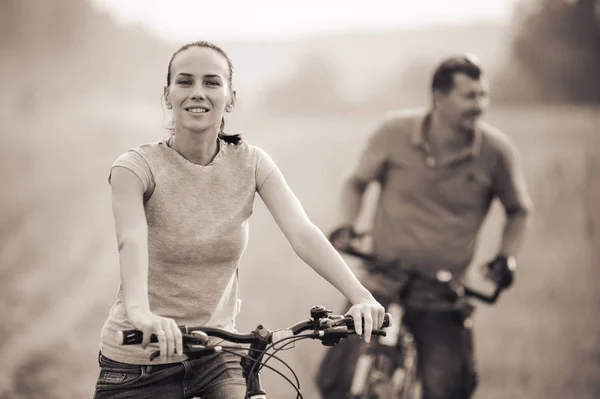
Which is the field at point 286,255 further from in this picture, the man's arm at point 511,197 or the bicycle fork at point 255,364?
the bicycle fork at point 255,364

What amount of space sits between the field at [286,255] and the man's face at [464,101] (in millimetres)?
2681

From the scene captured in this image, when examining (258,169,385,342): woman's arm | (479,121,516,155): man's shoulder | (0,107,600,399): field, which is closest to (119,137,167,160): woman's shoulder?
(258,169,385,342): woman's arm

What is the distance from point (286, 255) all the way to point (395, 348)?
15.9ft

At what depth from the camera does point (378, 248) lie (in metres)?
4.95

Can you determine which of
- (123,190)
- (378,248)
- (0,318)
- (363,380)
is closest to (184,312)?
(123,190)

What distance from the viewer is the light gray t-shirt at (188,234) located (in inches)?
102

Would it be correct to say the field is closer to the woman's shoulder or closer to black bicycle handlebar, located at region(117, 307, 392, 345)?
the woman's shoulder

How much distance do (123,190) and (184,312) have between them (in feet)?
1.28

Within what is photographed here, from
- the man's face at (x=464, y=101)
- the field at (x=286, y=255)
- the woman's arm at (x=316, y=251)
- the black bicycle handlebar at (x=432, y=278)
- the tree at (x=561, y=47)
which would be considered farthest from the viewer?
the tree at (x=561, y=47)

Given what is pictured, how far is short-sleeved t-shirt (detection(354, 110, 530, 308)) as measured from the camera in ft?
15.7

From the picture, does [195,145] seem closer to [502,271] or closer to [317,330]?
[317,330]

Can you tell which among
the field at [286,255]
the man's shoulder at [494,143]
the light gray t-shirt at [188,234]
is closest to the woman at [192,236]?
the light gray t-shirt at [188,234]

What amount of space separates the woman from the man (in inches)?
81.6

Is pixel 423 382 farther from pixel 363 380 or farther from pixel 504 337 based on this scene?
pixel 504 337
